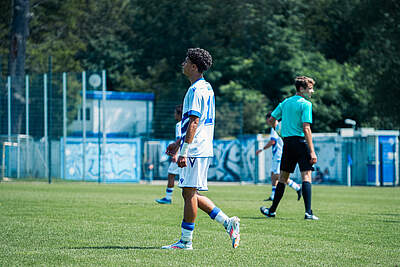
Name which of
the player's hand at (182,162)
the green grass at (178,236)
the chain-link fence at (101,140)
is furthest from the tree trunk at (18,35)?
the player's hand at (182,162)

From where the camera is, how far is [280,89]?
1793 inches

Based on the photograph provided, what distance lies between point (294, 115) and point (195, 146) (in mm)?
4049

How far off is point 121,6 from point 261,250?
1825 inches

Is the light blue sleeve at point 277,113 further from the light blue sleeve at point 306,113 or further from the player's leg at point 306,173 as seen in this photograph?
the player's leg at point 306,173

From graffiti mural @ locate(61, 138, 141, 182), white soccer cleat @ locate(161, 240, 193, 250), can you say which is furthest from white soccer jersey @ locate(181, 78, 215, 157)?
graffiti mural @ locate(61, 138, 141, 182)

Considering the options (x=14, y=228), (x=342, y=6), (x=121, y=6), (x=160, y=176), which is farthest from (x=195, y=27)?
(x=14, y=228)

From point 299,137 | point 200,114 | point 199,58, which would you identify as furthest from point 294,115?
point 200,114

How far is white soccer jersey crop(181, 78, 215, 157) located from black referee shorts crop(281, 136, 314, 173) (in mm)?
3724

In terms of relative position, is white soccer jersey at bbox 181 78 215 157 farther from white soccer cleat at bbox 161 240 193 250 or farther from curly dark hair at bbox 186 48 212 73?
white soccer cleat at bbox 161 240 193 250

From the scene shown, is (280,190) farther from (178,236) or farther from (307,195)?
(178,236)

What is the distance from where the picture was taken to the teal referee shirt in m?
10.9

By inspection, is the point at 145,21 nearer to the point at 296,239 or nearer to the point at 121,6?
the point at 121,6

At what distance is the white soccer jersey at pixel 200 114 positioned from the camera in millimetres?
7234

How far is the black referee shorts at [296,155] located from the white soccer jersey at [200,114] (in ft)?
12.2
